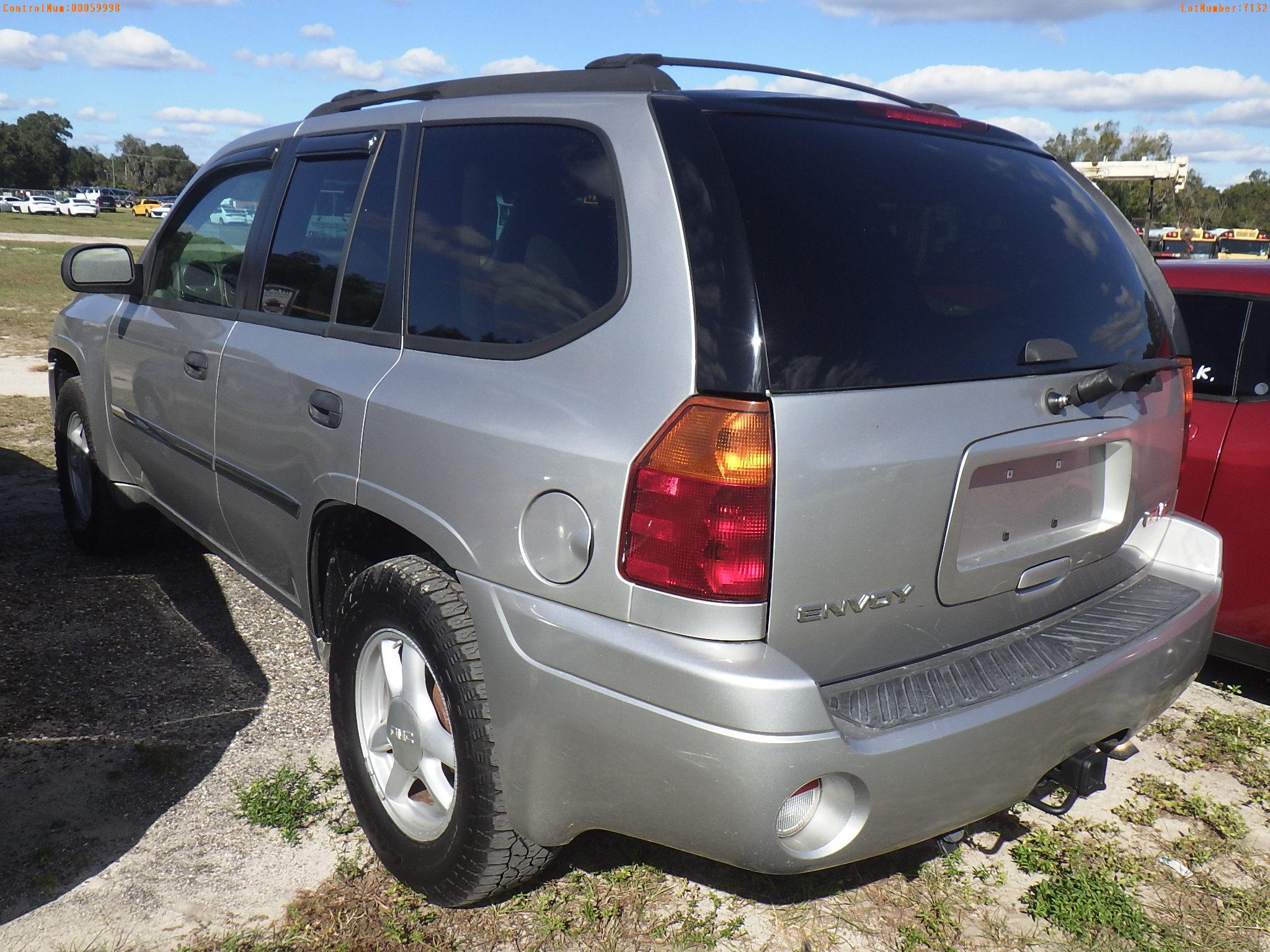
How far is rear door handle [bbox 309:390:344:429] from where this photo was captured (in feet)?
8.59

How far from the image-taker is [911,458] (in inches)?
77.5

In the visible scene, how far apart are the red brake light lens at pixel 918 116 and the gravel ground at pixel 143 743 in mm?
2315

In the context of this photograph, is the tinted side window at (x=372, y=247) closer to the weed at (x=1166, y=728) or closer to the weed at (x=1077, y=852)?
the weed at (x=1077, y=852)

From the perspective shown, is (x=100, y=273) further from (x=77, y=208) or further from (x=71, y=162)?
(x=71, y=162)

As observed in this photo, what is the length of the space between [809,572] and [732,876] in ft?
3.90

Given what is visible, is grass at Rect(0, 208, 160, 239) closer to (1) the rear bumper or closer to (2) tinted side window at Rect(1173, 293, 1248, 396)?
(2) tinted side window at Rect(1173, 293, 1248, 396)

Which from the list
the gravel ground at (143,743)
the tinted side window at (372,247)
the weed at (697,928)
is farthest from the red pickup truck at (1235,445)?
the gravel ground at (143,743)

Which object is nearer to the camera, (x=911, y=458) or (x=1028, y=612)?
(x=911, y=458)

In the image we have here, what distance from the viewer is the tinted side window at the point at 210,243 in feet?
11.3

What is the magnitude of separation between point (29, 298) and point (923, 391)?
18868 millimetres

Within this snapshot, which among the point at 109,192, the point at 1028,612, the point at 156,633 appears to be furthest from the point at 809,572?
the point at 109,192

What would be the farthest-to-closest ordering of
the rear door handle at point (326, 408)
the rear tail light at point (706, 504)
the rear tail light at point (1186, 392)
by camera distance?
the rear tail light at point (1186, 392) < the rear door handle at point (326, 408) < the rear tail light at point (706, 504)

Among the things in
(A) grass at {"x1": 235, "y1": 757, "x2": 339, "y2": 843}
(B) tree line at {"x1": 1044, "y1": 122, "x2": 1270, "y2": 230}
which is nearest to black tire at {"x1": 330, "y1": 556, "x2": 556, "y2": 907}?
(A) grass at {"x1": 235, "y1": 757, "x2": 339, "y2": 843}

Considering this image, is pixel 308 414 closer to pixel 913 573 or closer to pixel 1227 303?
pixel 913 573
